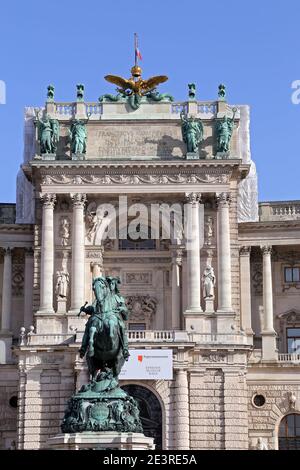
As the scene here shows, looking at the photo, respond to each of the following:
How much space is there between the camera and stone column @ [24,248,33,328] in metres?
53.5

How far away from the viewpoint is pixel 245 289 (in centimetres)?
5450

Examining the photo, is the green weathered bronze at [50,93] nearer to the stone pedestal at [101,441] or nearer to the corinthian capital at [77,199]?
the corinthian capital at [77,199]

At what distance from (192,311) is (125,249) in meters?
5.56

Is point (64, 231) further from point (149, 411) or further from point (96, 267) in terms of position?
point (149, 411)

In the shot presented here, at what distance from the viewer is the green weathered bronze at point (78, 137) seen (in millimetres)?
52844

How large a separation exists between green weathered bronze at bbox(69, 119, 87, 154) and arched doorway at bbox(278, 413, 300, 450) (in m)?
16.3

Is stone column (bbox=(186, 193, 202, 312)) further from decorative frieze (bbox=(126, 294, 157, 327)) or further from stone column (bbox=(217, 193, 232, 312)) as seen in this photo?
decorative frieze (bbox=(126, 294, 157, 327))

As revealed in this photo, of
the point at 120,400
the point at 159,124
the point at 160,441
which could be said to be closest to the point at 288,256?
the point at 159,124

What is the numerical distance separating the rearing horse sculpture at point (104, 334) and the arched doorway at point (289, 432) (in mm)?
23295

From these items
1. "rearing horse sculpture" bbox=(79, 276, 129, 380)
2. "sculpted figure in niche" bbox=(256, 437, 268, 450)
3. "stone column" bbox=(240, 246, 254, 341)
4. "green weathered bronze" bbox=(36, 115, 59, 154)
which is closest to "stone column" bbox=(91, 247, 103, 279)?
"green weathered bronze" bbox=(36, 115, 59, 154)

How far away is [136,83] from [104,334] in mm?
27020

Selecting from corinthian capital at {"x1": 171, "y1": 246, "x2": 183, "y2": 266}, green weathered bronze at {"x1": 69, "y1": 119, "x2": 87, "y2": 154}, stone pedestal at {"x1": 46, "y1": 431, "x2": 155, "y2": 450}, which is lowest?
stone pedestal at {"x1": 46, "y1": 431, "x2": 155, "y2": 450}

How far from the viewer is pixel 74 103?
54375 mm
